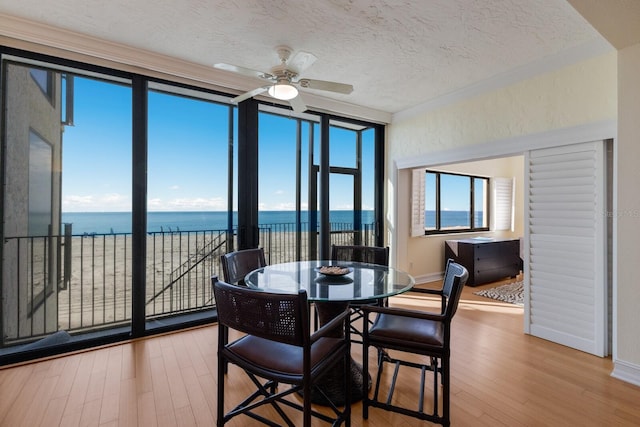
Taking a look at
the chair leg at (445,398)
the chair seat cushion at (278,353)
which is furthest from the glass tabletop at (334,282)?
the chair leg at (445,398)

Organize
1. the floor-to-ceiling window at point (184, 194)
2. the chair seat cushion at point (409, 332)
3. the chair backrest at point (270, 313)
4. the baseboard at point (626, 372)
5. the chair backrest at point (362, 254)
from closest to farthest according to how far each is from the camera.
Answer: the chair backrest at point (270, 313), the chair seat cushion at point (409, 332), the baseboard at point (626, 372), the chair backrest at point (362, 254), the floor-to-ceiling window at point (184, 194)

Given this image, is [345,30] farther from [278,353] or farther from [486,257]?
[486,257]

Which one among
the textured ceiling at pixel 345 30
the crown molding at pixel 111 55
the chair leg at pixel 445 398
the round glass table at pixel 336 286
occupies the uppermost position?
the textured ceiling at pixel 345 30

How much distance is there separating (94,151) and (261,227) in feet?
5.93

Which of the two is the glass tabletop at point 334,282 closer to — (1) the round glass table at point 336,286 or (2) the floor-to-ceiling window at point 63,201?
(1) the round glass table at point 336,286

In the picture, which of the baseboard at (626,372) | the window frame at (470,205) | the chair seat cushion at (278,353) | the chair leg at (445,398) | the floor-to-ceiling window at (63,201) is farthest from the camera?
the window frame at (470,205)

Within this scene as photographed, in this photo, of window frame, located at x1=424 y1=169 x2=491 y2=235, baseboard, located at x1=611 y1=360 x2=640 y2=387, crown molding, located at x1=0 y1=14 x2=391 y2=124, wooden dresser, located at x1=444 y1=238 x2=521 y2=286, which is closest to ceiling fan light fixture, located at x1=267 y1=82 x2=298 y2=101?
crown molding, located at x1=0 y1=14 x2=391 y2=124

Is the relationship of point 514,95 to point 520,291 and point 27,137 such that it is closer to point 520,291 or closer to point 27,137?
point 520,291

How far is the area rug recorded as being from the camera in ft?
13.7

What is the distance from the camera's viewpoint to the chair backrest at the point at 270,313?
134cm

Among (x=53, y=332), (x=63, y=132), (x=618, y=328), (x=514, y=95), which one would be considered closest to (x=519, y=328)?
(x=618, y=328)

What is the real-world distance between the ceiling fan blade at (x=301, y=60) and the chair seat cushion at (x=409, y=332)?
1981 millimetres

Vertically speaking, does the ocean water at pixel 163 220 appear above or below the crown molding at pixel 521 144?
below

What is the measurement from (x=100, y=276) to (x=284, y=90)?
102 inches
